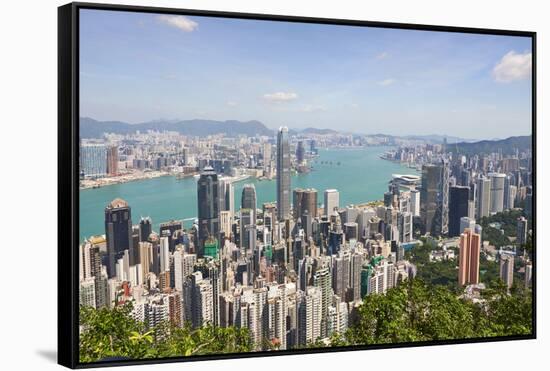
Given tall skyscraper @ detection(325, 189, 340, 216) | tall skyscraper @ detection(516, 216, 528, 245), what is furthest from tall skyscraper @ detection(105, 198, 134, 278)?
tall skyscraper @ detection(516, 216, 528, 245)

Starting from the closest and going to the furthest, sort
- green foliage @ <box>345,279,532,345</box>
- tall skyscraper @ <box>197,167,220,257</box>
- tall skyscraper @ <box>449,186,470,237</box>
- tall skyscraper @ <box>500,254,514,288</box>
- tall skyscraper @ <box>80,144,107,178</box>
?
tall skyscraper @ <box>80,144,107,178</box>, tall skyscraper @ <box>197,167,220,257</box>, green foliage @ <box>345,279,532,345</box>, tall skyscraper @ <box>449,186,470,237</box>, tall skyscraper @ <box>500,254,514,288</box>

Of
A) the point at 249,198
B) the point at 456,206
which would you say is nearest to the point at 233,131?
the point at 249,198

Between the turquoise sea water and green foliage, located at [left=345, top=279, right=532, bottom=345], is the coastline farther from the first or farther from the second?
green foliage, located at [left=345, top=279, right=532, bottom=345]

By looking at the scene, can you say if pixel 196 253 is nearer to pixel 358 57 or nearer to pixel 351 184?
pixel 351 184

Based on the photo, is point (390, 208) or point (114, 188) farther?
point (390, 208)

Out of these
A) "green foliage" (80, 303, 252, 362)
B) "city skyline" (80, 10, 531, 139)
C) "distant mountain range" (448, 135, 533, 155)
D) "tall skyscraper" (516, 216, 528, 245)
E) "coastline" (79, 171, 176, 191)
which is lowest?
"green foliage" (80, 303, 252, 362)

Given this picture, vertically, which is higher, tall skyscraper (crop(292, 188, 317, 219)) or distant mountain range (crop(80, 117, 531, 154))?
distant mountain range (crop(80, 117, 531, 154))

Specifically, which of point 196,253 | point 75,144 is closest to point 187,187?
point 196,253

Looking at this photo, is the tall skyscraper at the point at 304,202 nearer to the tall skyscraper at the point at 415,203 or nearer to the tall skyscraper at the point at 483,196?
the tall skyscraper at the point at 415,203
